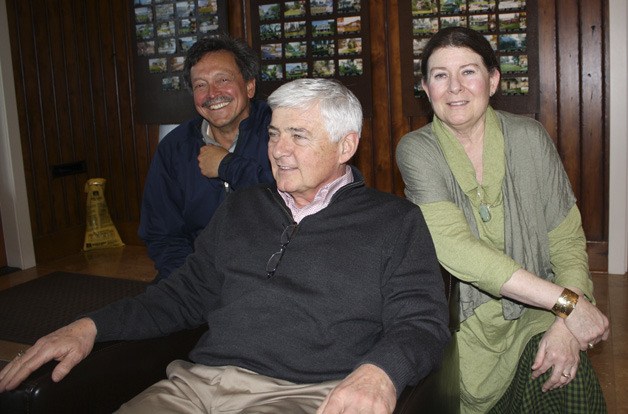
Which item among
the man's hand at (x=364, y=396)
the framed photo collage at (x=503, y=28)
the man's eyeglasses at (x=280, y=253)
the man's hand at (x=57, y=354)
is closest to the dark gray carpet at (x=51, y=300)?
the man's hand at (x=57, y=354)

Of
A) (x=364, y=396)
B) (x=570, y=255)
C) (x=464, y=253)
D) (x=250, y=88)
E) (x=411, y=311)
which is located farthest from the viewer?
(x=250, y=88)

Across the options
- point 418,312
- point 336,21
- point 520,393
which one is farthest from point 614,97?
point 418,312

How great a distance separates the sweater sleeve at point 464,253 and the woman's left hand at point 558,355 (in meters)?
0.18

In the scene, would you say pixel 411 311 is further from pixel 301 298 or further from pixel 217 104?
pixel 217 104

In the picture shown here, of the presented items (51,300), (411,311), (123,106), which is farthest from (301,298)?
(123,106)

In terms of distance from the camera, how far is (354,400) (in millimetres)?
1415

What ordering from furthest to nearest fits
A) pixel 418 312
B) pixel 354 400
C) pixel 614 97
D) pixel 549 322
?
pixel 614 97, pixel 549 322, pixel 418 312, pixel 354 400

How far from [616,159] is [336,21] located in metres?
1.99

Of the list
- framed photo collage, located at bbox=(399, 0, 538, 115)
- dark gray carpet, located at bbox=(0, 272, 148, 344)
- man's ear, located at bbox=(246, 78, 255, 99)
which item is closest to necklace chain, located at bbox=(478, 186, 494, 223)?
man's ear, located at bbox=(246, 78, 255, 99)

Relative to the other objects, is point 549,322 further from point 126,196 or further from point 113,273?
point 126,196

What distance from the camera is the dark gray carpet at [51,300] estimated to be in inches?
148

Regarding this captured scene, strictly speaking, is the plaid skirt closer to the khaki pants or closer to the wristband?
the wristband

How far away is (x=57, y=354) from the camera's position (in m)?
1.64

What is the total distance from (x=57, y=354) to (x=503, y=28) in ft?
11.2
